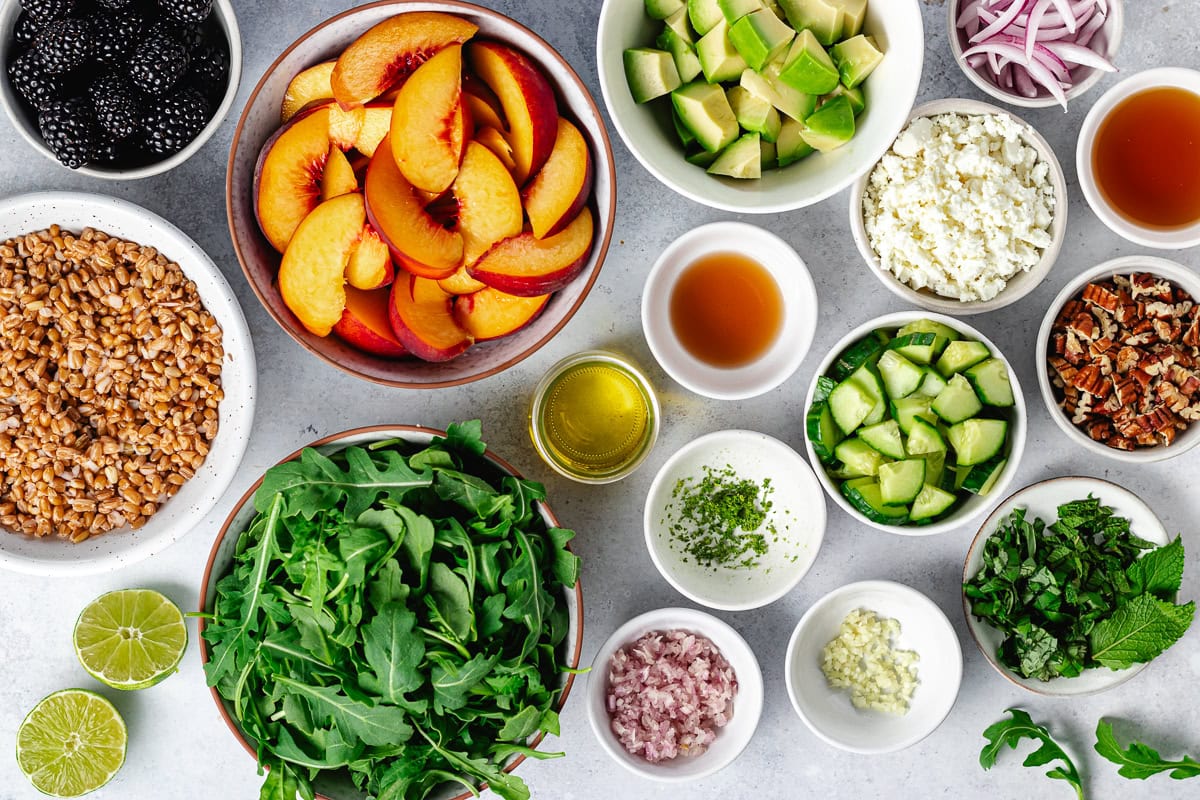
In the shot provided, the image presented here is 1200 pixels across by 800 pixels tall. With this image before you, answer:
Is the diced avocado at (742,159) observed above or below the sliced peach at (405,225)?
above

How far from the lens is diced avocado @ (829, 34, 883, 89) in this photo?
5.15 ft

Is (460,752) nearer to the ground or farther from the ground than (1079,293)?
nearer to the ground

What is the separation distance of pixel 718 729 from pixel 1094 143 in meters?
1.43

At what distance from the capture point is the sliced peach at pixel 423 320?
1582 millimetres

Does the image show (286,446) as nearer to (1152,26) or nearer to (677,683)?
(677,683)

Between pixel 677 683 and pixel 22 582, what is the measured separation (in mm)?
1421

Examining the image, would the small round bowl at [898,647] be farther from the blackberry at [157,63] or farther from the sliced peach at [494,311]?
the blackberry at [157,63]

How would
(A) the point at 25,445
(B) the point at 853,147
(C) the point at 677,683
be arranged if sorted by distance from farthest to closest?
1. (C) the point at 677,683
2. (A) the point at 25,445
3. (B) the point at 853,147

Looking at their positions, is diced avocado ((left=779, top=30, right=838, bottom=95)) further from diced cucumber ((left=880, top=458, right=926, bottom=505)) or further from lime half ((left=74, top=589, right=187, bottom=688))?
lime half ((left=74, top=589, right=187, bottom=688))

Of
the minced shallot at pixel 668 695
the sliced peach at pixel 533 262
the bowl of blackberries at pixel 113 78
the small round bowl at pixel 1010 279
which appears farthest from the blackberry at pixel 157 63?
the minced shallot at pixel 668 695

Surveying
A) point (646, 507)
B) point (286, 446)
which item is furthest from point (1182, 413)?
point (286, 446)

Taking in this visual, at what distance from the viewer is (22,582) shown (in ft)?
6.35

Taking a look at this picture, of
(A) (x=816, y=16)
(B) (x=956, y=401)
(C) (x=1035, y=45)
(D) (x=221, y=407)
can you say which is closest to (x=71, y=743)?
(D) (x=221, y=407)

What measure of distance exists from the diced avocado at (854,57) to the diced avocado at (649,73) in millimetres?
287
